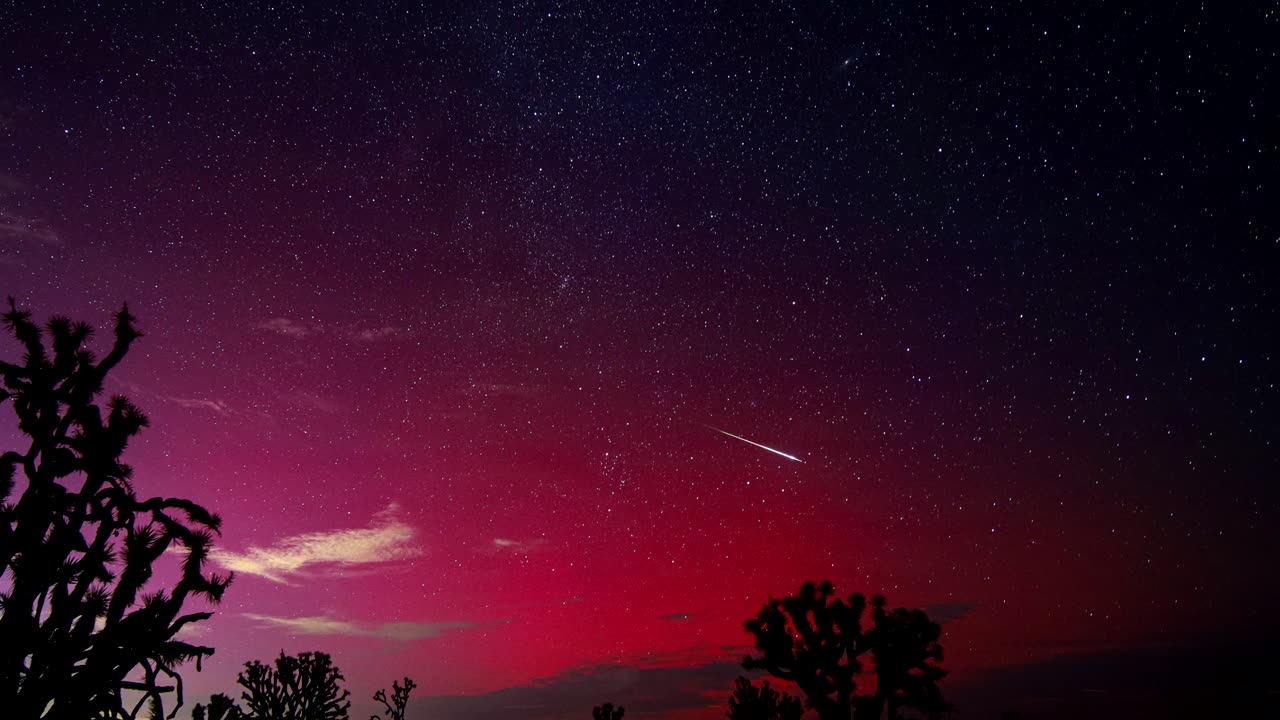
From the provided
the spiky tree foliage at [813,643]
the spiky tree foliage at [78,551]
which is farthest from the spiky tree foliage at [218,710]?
the spiky tree foliage at [813,643]

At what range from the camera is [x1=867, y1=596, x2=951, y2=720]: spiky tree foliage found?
55.0 ft

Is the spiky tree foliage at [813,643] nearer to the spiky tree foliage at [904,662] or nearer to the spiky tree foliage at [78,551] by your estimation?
the spiky tree foliage at [904,662]

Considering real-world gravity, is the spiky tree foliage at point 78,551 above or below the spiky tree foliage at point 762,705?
above

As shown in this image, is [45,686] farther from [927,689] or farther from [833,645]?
[927,689]

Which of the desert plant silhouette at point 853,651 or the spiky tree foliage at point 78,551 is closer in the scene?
the spiky tree foliage at point 78,551

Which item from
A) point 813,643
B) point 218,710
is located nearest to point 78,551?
point 218,710

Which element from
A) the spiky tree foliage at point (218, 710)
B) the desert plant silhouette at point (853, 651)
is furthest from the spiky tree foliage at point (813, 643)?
the spiky tree foliage at point (218, 710)

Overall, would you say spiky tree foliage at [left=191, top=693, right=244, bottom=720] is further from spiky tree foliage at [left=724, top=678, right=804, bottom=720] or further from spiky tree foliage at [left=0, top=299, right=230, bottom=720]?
spiky tree foliage at [left=724, top=678, right=804, bottom=720]

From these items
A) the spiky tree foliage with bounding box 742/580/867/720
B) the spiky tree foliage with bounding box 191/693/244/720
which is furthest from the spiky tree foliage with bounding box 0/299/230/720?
the spiky tree foliage with bounding box 742/580/867/720

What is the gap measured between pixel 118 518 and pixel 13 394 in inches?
68.1

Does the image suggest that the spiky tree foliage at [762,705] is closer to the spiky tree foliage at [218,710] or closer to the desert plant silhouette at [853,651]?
the desert plant silhouette at [853,651]

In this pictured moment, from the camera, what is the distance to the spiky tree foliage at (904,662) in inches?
660

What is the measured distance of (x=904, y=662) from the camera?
663 inches

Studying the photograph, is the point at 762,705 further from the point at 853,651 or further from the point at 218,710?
the point at 218,710
